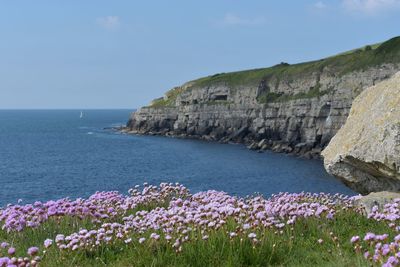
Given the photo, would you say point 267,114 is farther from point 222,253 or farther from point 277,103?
point 222,253

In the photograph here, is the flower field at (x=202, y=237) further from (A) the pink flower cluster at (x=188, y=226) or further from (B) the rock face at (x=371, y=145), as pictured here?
(B) the rock face at (x=371, y=145)

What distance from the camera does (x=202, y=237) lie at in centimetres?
738

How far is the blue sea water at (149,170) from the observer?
169 feet

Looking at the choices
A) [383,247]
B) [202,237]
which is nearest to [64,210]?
[202,237]

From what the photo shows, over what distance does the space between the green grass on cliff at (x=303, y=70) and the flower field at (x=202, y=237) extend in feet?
300

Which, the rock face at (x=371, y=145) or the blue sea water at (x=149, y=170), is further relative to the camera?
the blue sea water at (x=149, y=170)

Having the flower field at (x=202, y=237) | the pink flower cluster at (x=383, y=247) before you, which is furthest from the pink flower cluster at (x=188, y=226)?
the pink flower cluster at (x=383, y=247)

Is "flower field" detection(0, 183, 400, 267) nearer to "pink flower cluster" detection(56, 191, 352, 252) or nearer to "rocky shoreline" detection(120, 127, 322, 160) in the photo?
"pink flower cluster" detection(56, 191, 352, 252)

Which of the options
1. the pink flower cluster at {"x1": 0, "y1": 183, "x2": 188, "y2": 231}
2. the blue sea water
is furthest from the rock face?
the blue sea water

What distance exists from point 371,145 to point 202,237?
5121 mm

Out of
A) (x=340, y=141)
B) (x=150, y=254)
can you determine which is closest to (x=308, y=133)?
(x=340, y=141)

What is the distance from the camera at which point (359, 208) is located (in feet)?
33.5

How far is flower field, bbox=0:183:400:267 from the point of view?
274 inches

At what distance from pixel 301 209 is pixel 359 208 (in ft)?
5.89
